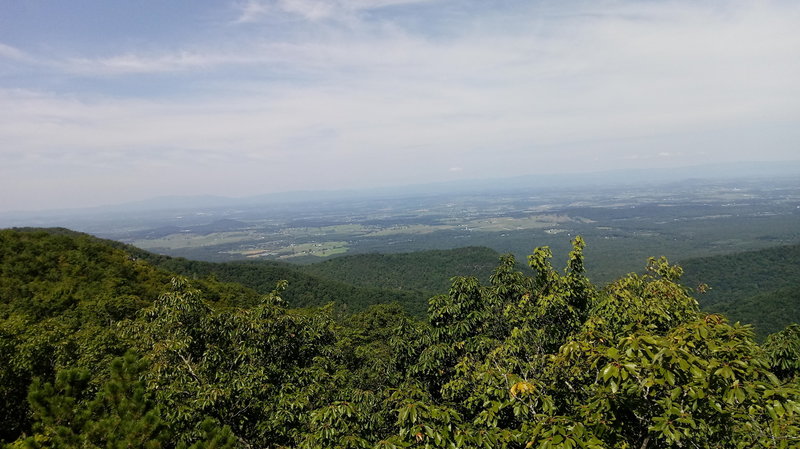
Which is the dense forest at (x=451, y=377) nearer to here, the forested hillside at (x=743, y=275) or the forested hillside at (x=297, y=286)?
the forested hillside at (x=297, y=286)

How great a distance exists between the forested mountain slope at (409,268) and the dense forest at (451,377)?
92.8 m

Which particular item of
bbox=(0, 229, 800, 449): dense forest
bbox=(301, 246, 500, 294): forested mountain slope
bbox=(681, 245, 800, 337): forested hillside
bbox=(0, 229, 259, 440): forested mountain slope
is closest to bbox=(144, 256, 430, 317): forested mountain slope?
bbox=(0, 229, 259, 440): forested mountain slope

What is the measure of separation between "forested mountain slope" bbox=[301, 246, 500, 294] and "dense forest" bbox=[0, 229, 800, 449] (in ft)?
305

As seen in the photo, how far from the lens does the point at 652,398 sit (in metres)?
4.59

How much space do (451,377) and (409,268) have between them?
107 m

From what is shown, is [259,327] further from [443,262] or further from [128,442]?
[443,262]

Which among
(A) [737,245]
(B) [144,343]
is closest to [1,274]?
(B) [144,343]

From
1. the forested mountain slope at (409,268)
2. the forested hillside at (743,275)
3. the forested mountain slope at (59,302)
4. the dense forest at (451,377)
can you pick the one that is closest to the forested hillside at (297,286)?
the forested mountain slope at (59,302)

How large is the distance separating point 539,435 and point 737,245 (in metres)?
187

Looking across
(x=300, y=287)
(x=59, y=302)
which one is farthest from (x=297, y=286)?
(x=59, y=302)

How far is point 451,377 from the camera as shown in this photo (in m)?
9.41

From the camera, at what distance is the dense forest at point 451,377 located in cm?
429

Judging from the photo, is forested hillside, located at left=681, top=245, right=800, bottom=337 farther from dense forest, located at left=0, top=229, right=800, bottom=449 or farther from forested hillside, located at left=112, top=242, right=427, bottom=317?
dense forest, located at left=0, top=229, right=800, bottom=449

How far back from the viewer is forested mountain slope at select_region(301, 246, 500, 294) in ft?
353
